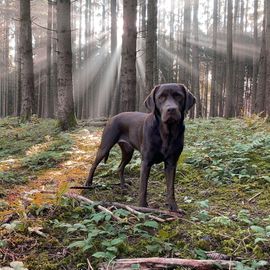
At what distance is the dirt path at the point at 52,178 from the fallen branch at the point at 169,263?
1.37m

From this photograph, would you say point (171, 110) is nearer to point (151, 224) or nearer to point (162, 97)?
point (162, 97)

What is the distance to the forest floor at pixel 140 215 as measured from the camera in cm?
316

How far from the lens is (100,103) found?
4581 centimetres

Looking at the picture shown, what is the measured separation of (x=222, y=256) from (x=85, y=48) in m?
47.4

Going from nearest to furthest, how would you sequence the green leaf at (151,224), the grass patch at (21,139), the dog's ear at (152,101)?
the green leaf at (151,224) < the dog's ear at (152,101) < the grass patch at (21,139)

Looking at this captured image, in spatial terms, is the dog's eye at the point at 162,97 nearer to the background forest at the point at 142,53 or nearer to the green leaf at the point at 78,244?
the green leaf at the point at 78,244

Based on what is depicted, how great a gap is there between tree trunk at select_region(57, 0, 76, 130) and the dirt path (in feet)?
8.07

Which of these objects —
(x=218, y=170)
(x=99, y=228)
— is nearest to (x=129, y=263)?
(x=99, y=228)

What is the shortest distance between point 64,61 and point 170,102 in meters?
8.40

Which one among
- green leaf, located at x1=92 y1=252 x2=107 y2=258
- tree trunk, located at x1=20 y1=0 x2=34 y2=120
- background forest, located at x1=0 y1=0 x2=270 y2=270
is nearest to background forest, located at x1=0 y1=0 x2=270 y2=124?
tree trunk, located at x1=20 y1=0 x2=34 y2=120

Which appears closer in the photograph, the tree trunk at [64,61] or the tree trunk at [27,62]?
the tree trunk at [64,61]

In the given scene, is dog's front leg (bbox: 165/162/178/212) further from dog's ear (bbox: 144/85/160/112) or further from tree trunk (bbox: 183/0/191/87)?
tree trunk (bbox: 183/0/191/87)

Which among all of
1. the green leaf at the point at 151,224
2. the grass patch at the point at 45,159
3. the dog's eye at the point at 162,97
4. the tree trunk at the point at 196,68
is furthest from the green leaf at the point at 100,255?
the tree trunk at the point at 196,68

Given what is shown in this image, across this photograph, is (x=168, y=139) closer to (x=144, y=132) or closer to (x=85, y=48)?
(x=144, y=132)
